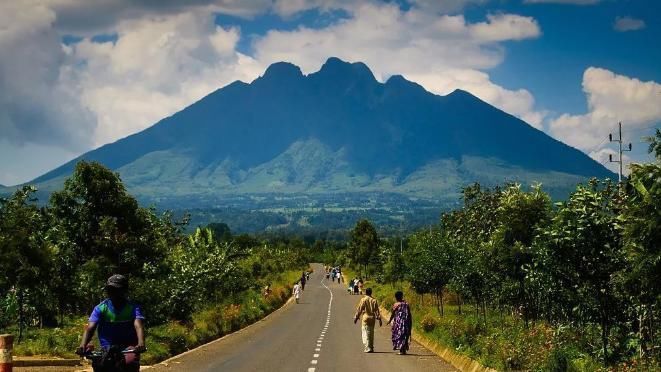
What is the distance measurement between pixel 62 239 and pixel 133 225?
2082mm

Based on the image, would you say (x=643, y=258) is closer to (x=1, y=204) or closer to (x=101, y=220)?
(x=101, y=220)

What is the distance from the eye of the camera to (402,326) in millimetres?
23328

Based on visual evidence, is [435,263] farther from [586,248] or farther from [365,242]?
[365,242]

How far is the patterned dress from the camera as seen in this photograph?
23.3 m

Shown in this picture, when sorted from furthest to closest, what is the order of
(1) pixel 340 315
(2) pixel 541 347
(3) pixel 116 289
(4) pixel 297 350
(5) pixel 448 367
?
(1) pixel 340 315
(4) pixel 297 350
(5) pixel 448 367
(2) pixel 541 347
(3) pixel 116 289

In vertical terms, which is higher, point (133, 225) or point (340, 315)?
point (133, 225)

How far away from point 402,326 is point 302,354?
9.49 ft

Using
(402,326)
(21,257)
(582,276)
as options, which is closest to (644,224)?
(582,276)

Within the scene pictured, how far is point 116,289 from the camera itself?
9.16 m

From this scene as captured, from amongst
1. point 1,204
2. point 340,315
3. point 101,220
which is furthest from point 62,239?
point 340,315

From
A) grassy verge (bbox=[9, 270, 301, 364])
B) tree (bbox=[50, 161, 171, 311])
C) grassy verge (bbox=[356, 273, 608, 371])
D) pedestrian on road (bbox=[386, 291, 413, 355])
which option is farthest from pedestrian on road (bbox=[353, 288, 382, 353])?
tree (bbox=[50, 161, 171, 311])

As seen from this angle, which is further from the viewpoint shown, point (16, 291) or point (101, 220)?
point (16, 291)

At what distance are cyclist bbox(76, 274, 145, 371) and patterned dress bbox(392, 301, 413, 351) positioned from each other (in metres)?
14.7

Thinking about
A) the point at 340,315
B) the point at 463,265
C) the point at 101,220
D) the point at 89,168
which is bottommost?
the point at 340,315
